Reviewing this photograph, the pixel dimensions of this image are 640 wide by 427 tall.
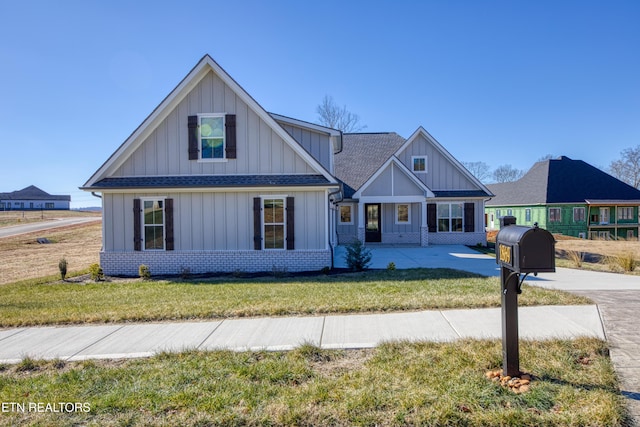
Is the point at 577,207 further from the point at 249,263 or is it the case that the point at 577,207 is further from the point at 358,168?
the point at 249,263

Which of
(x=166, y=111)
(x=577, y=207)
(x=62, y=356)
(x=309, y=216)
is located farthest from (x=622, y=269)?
(x=577, y=207)

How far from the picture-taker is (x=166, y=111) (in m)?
12.5

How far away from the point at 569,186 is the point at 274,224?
31.4 metres

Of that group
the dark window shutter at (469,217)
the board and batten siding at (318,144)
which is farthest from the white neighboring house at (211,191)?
the dark window shutter at (469,217)

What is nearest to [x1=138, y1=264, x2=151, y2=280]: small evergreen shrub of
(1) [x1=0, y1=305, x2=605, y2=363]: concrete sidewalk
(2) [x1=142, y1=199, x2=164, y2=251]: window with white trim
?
(2) [x1=142, y1=199, x2=164, y2=251]: window with white trim

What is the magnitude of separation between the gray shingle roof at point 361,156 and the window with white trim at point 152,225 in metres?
9.89

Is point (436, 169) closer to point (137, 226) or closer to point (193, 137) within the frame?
point (193, 137)

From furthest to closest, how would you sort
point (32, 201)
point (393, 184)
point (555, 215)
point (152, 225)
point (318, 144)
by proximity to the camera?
1. point (32, 201)
2. point (555, 215)
3. point (393, 184)
4. point (318, 144)
5. point (152, 225)

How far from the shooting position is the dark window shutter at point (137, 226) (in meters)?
12.6

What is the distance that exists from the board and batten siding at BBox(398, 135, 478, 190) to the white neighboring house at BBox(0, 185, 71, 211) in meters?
97.1

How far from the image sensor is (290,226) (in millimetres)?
12305

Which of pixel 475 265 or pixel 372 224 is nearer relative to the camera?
pixel 475 265

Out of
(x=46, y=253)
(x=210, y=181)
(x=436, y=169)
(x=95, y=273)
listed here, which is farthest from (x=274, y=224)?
(x=46, y=253)

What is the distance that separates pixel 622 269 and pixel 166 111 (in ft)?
48.9
